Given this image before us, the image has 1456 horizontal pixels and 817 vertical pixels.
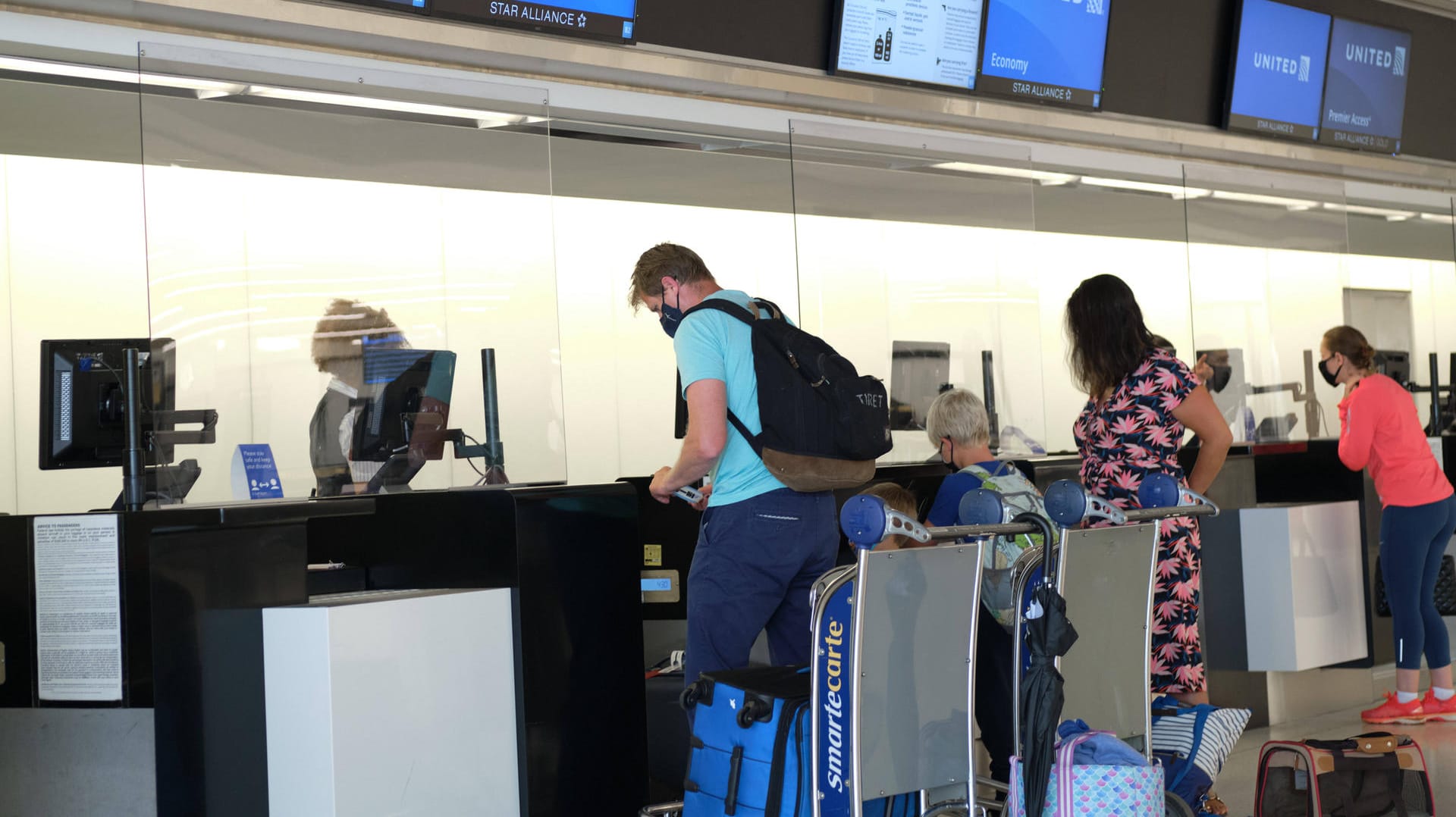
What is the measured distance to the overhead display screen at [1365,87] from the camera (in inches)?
250

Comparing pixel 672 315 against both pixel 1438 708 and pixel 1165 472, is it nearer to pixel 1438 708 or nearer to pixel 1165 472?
pixel 1165 472

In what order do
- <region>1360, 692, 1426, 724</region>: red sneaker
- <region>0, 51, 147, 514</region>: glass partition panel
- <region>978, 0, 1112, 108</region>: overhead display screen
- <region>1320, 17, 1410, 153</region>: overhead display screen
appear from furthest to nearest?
1. <region>1320, 17, 1410, 153</region>: overhead display screen
2. <region>978, 0, 1112, 108</region>: overhead display screen
3. <region>1360, 692, 1426, 724</region>: red sneaker
4. <region>0, 51, 147, 514</region>: glass partition panel

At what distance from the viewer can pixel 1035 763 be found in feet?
8.46

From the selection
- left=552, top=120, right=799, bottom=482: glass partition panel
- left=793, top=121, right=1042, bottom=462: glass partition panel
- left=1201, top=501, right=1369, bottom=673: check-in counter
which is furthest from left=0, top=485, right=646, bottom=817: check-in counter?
left=552, top=120, right=799, bottom=482: glass partition panel

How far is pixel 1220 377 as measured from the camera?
223 inches

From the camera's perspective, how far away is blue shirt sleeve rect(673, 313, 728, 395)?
3.04 m

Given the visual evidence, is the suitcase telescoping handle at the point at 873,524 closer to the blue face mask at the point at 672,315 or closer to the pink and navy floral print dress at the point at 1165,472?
the blue face mask at the point at 672,315

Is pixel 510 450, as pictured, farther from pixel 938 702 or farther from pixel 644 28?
pixel 644 28

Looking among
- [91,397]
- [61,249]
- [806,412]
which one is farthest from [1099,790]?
[61,249]

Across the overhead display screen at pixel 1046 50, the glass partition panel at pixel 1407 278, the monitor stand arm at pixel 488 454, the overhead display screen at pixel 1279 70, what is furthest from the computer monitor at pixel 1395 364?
the monitor stand arm at pixel 488 454

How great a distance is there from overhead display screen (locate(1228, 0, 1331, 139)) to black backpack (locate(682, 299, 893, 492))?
3.65m

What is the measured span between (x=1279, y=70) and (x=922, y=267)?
223 centimetres

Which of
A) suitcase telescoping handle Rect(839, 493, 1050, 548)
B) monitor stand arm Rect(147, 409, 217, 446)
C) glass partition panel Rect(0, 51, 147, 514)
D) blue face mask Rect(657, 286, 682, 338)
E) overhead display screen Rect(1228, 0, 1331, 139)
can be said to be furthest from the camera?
overhead display screen Rect(1228, 0, 1331, 139)

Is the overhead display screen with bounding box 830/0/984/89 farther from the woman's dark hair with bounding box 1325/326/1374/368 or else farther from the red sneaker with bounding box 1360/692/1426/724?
the red sneaker with bounding box 1360/692/1426/724
